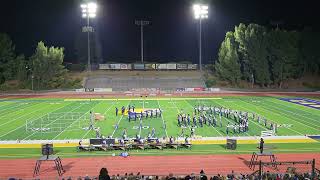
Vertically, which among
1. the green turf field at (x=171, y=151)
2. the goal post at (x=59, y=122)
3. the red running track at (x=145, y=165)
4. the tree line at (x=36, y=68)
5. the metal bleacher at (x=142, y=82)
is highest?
the tree line at (x=36, y=68)

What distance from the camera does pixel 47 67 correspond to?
7375 centimetres

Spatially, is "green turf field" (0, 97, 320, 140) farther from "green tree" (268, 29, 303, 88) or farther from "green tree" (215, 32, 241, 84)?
"green tree" (268, 29, 303, 88)

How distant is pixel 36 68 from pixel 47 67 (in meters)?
1.94

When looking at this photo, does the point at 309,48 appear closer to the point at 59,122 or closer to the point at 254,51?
the point at 254,51

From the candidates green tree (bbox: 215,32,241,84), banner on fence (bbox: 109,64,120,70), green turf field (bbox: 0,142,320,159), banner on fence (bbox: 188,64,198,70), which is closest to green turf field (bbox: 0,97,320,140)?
green turf field (bbox: 0,142,320,159)

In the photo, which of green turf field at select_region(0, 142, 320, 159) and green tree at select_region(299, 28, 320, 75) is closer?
green turf field at select_region(0, 142, 320, 159)

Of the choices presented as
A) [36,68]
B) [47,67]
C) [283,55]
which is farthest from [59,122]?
[283,55]

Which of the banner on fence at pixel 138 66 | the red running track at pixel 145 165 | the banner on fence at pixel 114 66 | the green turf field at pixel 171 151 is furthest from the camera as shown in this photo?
the banner on fence at pixel 138 66

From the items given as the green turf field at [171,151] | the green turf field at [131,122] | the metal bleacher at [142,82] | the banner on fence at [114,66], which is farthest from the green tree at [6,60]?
the green turf field at [171,151]

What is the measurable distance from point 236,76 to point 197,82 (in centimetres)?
732

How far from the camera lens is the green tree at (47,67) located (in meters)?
73.0

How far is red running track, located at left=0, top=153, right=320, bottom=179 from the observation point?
66.5ft

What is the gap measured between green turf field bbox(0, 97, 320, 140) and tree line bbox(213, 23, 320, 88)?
75.6 ft

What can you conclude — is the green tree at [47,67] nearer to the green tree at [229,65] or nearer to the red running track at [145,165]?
the green tree at [229,65]
